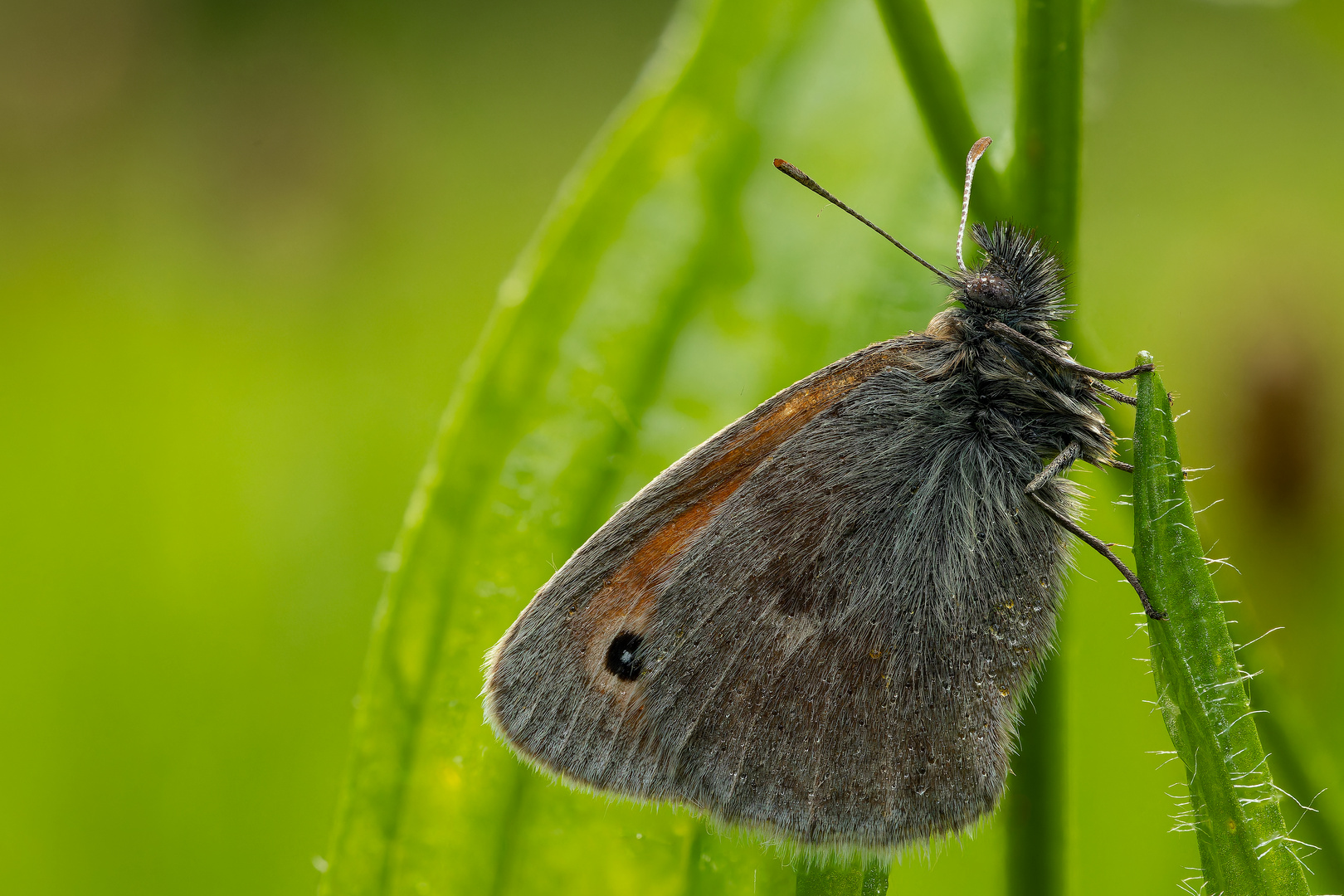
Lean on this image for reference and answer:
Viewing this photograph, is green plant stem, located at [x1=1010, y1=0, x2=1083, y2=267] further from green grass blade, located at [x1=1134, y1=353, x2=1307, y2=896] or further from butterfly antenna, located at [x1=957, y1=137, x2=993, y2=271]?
green grass blade, located at [x1=1134, y1=353, x2=1307, y2=896]

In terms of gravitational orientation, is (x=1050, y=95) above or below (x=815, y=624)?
above

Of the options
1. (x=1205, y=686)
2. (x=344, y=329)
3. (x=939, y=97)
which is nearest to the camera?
(x=1205, y=686)

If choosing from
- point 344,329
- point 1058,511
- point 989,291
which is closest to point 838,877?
point 1058,511

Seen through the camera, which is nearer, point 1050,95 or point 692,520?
point 1050,95

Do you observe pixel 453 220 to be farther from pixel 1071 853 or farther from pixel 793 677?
pixel 1071 853

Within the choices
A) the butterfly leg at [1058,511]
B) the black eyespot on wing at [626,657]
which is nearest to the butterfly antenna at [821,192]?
the butterfly leg at [1058,511]

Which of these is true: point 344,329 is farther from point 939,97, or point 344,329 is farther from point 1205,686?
point 1205,686

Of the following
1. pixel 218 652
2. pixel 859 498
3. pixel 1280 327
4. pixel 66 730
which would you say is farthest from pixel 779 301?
pixel 66 730
